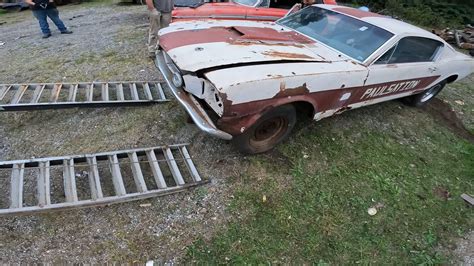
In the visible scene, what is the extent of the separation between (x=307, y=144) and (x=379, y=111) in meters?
1.73

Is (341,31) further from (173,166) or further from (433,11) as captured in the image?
(433,11)

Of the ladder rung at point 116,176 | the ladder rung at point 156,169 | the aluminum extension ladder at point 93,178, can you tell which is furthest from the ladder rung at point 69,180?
the ladder rung at point 156,169

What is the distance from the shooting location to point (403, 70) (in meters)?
4.32

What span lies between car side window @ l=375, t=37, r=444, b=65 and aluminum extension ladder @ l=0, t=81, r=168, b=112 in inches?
119

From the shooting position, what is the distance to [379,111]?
526 cm

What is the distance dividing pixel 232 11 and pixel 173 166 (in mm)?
4009

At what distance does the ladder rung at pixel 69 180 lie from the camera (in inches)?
119

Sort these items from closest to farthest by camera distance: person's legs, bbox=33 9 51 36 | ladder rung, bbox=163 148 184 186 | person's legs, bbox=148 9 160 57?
1. ladder rung, bbox=163 148 184 186
2. person's legs, bbox=148 9 160 57
3. person's legs, bbox=33 9 51 36

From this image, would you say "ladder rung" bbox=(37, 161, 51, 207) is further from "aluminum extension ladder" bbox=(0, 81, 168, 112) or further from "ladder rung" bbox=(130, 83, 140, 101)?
"ladder rung" bbox=(130, 83, 140, 101)

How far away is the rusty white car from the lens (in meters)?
3.20

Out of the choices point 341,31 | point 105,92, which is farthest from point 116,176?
point 341,31

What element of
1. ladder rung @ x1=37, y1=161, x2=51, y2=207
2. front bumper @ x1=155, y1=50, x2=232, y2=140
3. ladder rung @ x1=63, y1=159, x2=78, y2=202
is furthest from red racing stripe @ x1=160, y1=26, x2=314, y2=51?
ladder rung @ x1=37, y1=161, x2=51, y2=207

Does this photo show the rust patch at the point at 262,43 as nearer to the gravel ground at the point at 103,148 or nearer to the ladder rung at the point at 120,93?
the gravel ground at the point at 103,148

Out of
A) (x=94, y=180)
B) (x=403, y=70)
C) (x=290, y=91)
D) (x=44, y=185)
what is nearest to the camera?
(x=44, y=185)
